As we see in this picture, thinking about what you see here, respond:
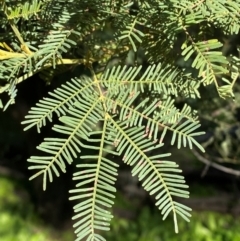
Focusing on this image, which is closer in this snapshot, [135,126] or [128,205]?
[135,126]

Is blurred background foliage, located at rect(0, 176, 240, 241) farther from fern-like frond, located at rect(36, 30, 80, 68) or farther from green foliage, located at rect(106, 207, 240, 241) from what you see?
fern-like frond, located at rect(36, 30, 80, 68)

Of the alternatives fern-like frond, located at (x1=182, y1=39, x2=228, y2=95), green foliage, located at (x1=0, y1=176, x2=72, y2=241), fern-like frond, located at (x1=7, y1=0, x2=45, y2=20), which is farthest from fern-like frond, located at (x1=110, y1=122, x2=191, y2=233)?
green foliage, located at (x1=0, y1=176, x2=72, y2=241)

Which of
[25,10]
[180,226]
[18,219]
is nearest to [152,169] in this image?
[25,10]

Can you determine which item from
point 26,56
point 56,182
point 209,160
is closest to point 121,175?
point 56,182

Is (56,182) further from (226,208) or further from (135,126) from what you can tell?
(135,126)

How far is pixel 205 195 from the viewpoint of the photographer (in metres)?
2.59

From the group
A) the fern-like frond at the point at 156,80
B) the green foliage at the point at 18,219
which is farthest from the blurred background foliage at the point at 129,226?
the fern-like frond at the point at 156,80

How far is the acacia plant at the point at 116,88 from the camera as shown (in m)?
0.55

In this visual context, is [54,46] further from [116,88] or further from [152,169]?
[152,169]

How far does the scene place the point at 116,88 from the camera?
61cm

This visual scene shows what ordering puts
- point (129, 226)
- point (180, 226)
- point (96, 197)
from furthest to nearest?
point (129, 226) → point (180, 226) → point (96, 197)

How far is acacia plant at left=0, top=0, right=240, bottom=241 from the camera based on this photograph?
55cm

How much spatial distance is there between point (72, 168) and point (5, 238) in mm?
439

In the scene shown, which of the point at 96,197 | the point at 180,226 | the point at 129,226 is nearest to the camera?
the point at 96,197
